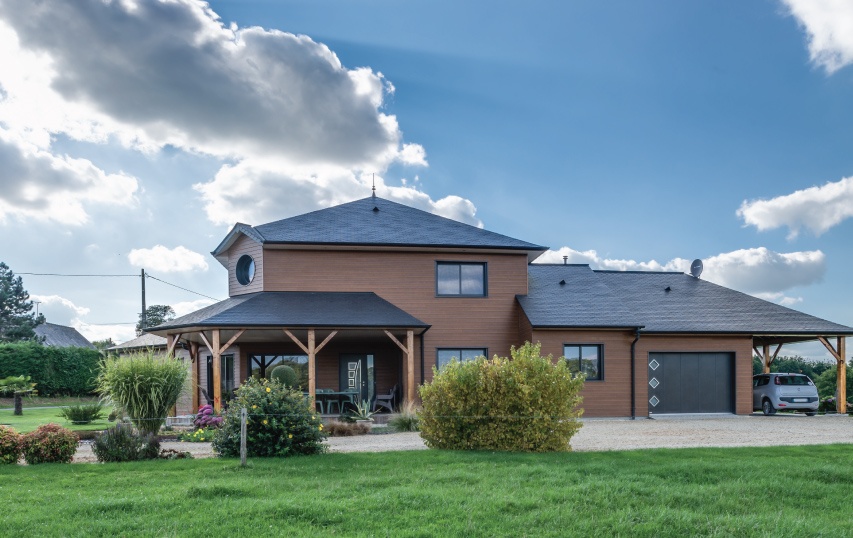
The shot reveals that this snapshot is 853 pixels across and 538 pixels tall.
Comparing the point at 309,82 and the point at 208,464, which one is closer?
the point at 208,464

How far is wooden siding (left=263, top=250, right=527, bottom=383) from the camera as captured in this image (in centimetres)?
2186

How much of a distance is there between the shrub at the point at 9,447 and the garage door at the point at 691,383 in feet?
57.5

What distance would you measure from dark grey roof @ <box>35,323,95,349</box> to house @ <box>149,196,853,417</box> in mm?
36212

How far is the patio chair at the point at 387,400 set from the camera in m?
21.2

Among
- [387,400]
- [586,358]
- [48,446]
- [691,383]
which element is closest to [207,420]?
[48,446]

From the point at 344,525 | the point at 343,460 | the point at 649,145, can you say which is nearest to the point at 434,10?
the point at 649,145

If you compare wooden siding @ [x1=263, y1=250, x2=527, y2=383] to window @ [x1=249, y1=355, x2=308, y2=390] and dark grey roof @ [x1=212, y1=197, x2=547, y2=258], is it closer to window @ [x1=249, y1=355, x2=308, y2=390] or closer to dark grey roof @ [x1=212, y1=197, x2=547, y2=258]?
dark grey roof @ [x1=212, y1=197, x2=547, y2=258]

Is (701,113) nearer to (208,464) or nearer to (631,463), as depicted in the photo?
(631,463)

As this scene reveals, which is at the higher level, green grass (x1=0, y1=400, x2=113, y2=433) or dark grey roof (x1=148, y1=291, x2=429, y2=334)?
dark grey roof (x1=148, y1=291, x2=429, y2=334)

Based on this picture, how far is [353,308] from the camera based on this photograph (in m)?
20.7

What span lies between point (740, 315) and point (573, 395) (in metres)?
14.0

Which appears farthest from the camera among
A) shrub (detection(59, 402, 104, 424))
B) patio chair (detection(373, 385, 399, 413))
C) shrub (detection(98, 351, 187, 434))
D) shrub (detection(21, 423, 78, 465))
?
patio chair (detection(373, 385, 399, 413))

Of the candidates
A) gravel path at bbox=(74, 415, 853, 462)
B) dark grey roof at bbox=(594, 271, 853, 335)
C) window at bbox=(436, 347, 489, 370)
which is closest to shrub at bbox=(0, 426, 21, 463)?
gravel path at bbox=(74, 415, 853, 462)

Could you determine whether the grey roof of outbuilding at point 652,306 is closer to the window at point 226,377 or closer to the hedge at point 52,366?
the window at point 226,377
